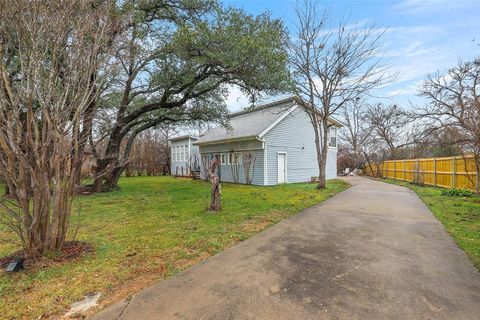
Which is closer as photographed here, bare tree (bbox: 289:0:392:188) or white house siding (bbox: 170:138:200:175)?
bare tree (bbox: 289:0:392:188)

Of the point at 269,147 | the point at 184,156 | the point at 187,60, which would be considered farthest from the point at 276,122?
the point at 184,156

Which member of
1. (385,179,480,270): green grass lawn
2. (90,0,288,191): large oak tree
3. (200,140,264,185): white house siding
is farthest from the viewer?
(200,140,264,185): white house siding

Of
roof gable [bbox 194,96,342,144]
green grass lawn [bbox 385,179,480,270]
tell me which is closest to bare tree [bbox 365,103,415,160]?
roof gable [bbox 194,96,342,144]

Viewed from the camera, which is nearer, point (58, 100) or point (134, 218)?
point (58, 100)

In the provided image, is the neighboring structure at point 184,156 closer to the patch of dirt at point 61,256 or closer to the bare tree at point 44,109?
the patch of dirt at point 61,256

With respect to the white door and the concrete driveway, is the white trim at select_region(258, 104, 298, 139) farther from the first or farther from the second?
the concrete driveway

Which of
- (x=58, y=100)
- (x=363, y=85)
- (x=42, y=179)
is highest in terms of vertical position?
(x=363, y=85)

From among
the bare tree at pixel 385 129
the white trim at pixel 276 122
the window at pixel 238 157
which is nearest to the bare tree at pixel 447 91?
the white trim at pixel 276 122

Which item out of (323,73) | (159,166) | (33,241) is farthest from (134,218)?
(159,166)

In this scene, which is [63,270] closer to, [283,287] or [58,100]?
[58,100]

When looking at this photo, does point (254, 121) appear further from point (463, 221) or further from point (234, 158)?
point (463, 221)

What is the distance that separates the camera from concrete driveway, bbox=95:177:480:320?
2.48 metres

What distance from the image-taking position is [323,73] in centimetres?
1303

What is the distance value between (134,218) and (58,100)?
3.91m
